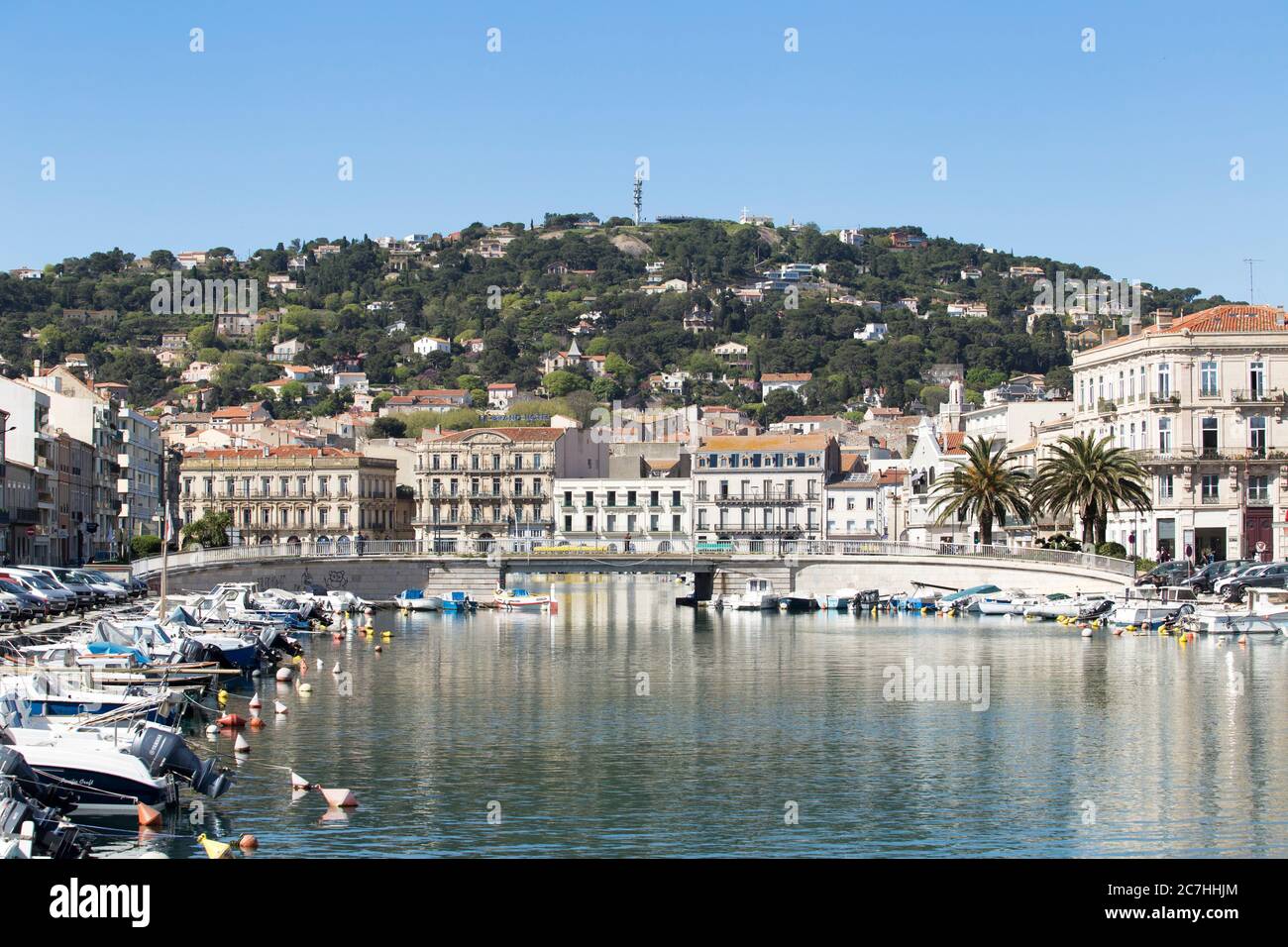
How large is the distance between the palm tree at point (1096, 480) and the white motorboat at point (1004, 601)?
5527 mm

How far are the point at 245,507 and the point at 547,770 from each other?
112 metres

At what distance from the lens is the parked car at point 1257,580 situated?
80.1 m

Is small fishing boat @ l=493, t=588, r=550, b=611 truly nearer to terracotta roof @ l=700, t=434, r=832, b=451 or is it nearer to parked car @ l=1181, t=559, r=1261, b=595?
terracotta roof @ l=700, t=434, r=832, b=451

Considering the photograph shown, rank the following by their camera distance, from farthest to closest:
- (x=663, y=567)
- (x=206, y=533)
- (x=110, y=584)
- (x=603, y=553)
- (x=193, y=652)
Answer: (x=206, y=533) < (x=603, y=553) < (x=663, y=567) < (x=110, y=584) < (x=193, y=652)

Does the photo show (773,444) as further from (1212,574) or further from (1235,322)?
(1212,574)

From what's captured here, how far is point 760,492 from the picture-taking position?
451ft

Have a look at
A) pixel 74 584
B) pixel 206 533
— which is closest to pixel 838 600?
pixel 206 533

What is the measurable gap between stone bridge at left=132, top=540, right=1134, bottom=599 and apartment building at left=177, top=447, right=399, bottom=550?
30100mm

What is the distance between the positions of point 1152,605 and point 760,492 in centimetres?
5848

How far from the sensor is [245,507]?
477 ft

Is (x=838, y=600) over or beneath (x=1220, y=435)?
beneath

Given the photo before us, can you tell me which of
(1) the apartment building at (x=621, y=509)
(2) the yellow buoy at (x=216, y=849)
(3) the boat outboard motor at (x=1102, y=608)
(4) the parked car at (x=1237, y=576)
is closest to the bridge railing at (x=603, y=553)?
(3) the boat outboard motor at (x=1102, y=608)
